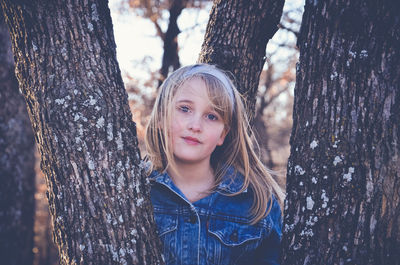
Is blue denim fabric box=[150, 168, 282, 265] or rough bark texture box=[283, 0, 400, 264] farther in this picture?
blue denim fabric box=[150, 168, 282, 265]

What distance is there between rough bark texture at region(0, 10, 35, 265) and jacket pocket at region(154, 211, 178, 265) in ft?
9.54

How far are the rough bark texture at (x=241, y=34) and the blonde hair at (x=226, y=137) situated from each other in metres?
→ 0.11

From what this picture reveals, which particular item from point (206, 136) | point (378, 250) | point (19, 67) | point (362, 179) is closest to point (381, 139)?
point (362, 179)

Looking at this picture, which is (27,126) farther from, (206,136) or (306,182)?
(306,182)

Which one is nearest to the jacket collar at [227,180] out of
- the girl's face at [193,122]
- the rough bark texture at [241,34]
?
the girl's face at [193,122]

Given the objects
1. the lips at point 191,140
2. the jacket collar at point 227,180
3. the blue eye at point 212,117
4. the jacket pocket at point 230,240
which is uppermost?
the blue eye at point 212,117

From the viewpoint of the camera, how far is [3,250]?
165 inches

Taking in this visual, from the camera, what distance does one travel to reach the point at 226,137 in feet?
8.94

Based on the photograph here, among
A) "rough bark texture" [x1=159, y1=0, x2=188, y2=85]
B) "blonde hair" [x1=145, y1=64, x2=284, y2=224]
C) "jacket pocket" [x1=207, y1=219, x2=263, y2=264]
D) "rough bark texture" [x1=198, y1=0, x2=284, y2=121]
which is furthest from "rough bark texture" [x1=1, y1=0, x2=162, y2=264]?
"rough bark texture" [x1=159, y1=0, x2=188, y2=85]

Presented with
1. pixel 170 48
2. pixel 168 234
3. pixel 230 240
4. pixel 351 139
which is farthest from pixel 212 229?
pixel 170 48

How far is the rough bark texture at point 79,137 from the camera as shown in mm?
1571

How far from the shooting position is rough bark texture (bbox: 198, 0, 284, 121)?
236 cm

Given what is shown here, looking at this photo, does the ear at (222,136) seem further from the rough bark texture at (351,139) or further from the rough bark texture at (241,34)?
the rough bark texture at (351,139)

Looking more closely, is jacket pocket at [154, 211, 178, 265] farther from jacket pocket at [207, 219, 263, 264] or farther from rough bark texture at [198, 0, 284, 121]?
rough bark texture at [198, 0, 284, 121]
